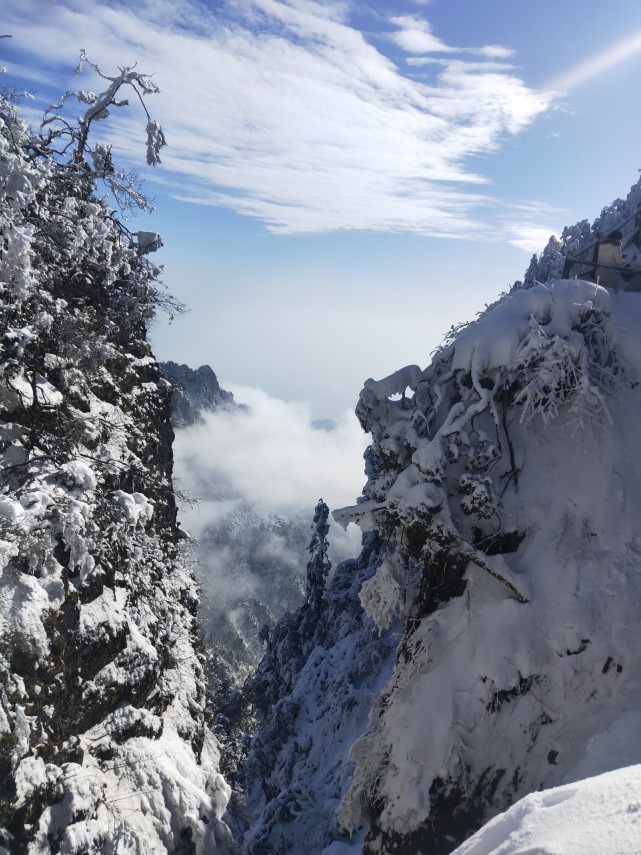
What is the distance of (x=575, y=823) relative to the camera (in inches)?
160

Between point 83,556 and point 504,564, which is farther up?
point 504,564

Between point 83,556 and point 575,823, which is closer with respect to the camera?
point 575,823

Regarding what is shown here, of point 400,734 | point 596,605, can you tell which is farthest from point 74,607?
point 596,605

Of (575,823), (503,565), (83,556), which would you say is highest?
(503,565)

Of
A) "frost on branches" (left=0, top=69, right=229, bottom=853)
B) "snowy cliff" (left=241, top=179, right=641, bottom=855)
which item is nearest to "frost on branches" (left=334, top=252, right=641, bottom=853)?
"snowy cliff" (left=241, top=179, right=641, bottom=855)

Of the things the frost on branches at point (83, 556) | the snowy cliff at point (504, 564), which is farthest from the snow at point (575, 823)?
the frost on branches at point (83, 556)

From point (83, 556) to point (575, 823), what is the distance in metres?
9.05

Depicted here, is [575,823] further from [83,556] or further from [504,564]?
[83,556]

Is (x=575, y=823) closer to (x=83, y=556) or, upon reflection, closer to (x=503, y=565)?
(x=503, y=565)

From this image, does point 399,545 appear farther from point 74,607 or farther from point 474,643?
point 74,607

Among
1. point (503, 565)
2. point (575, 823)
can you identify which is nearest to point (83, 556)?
point (503, 565)

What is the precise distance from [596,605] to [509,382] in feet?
14.8

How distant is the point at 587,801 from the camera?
Answer: 4.37 m

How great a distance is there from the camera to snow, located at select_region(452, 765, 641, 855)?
3650 millimetres
